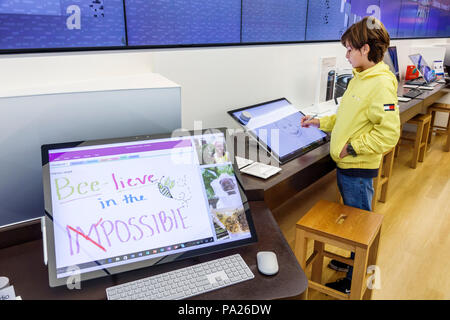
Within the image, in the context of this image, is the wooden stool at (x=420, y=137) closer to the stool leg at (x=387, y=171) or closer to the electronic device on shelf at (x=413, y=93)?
the electronic device on shelf at (x=413, y=93)

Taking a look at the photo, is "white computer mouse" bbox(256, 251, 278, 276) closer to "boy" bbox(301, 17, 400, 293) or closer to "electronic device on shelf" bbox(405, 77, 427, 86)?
"boy" bbox(301, 17, 400, 293)

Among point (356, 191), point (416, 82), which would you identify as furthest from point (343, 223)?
point (416, 82)

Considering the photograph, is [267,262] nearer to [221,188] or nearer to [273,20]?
[221,188]

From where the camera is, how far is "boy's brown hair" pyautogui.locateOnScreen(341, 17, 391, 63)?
1.74 m

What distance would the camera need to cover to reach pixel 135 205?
3.54ft

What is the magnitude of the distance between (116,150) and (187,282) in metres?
0.45

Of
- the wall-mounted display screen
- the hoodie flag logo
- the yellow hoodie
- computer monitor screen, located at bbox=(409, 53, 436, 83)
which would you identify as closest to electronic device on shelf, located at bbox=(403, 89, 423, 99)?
computer monitor screen, located at bbox=(409, 53, 436, 83)

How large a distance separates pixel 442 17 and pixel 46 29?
588 cm

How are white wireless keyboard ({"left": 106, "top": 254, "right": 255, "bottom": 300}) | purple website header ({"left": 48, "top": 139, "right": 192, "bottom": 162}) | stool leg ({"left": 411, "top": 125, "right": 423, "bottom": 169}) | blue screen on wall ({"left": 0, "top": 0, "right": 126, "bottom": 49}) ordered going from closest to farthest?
white wireless keyboard ({"left": 106, "top": 254, "right": 255, "bottom": 300}), purple website header ({"left": 48, "top": 139, "right": 192, "bottom": 162}), blue screen on wall ({"left": 0, "top": 0, "right": 126, "bottom": 49}), stool leg ({"left": 411, "top": 125, "right": 423, "bottom": 169})

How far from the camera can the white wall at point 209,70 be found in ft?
4.68

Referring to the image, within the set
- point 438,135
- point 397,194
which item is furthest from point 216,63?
point 438,135

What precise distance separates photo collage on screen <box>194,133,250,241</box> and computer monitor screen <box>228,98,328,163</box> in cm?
69

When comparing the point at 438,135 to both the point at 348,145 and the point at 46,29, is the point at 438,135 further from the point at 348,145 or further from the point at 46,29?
the point at 46,29

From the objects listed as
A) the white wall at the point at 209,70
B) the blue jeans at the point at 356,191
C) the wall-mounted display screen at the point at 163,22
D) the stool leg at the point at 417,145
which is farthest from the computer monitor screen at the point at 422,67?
the blue jeans at the point at 356,191
